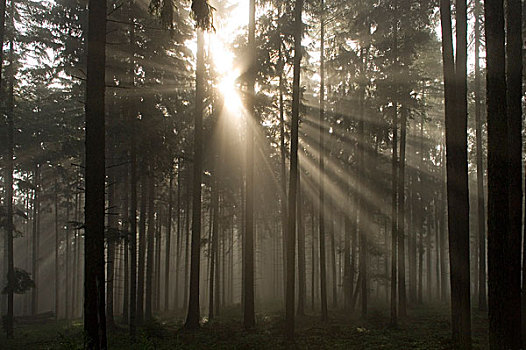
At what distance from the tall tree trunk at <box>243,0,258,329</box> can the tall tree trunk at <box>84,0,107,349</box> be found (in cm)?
816

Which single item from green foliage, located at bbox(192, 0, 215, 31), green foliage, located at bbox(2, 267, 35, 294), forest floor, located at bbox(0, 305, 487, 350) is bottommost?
forest floor, located at bbox(0, 305, 487, 350)

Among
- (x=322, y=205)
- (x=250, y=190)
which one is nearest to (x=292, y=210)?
(x=250, y=190)

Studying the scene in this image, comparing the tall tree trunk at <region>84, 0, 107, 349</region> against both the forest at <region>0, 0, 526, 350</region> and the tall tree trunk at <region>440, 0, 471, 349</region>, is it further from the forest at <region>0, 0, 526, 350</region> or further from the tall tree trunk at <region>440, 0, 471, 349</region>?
the tall tree trunk at <region>440, 0, 471, 349</region>

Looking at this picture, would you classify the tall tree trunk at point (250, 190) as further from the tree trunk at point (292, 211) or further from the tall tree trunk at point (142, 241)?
the tall tree trunk at point (142, 241)

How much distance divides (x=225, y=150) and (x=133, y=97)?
712 cm

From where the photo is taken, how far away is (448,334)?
52.1 ft

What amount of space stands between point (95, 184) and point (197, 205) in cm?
892

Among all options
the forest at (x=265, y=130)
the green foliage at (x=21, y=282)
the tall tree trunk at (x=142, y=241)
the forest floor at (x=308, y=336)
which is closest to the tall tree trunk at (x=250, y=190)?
the forest at (x=265, y=130)

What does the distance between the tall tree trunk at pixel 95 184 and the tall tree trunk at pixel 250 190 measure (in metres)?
8.16

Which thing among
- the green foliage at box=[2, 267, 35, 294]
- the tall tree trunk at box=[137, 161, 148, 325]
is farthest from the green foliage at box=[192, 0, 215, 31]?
the green foliage at box=[2, 267, 35, 294]

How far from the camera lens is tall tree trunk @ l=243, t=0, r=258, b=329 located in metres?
16.8

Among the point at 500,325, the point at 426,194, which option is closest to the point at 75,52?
the point at 500,325

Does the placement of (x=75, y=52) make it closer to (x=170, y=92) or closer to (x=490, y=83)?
(x=170, y=92)

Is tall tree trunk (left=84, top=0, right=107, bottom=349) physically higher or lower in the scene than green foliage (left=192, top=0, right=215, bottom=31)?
lower
